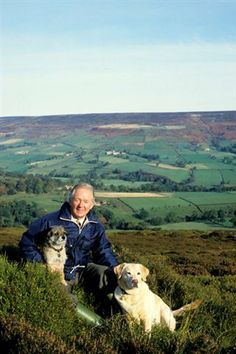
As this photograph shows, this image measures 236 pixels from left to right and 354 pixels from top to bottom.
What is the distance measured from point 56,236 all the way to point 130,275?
3.83ft

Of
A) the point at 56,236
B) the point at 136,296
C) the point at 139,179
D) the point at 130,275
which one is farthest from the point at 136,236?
the point at 139,179

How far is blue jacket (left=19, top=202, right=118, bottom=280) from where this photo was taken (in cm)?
719

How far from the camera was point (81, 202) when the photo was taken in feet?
23.4

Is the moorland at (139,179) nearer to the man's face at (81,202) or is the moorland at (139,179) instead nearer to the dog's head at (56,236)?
the man's face at (81,202)

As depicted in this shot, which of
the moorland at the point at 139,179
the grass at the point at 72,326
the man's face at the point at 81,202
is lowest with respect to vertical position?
the moorland at the point at 139,179

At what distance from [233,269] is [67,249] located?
13.4 meters

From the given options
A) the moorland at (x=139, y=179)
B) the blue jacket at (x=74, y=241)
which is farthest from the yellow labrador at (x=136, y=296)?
the moorland at (x=139, y=179)

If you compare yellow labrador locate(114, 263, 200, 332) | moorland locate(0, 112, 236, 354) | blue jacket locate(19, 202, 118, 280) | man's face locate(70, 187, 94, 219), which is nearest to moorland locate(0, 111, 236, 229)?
moorland locate(0, 112, 236, 354)

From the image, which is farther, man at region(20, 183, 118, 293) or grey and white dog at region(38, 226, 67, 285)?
man at region(20, 183, 118, 293)

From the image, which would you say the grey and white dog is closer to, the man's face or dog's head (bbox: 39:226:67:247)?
dog's head (bbox: 39:226:67:247)

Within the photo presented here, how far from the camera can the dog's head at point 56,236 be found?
6.95m

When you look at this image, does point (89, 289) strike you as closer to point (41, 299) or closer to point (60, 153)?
point (41, 299)

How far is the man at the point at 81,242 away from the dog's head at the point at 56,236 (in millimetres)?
166

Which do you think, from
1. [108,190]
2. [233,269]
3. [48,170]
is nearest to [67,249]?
[233,269]
